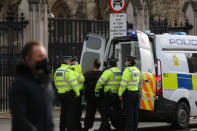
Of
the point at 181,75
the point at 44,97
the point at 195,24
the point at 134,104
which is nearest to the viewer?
the point at 44,97

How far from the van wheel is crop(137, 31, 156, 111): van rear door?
85 centimetres

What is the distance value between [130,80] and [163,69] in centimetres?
131

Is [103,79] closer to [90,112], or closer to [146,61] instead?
[90,112]

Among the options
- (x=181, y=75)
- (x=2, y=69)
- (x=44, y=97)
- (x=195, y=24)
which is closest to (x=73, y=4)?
(x=195, y=24)

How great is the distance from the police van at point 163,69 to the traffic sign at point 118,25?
1.16ft

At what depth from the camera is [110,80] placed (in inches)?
458

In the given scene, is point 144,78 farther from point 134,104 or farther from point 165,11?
point 165,11

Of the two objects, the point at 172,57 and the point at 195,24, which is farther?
the point at 195,24

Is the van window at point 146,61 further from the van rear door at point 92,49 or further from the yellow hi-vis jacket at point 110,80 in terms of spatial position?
the van rear door at point 92,49

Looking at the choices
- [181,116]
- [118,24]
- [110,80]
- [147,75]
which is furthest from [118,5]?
[181,116]

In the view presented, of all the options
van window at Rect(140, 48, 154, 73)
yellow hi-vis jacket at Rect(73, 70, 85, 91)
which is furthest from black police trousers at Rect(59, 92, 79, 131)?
van window at Rect(140, 48, 154, 73)

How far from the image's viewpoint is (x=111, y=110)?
12.0 meters

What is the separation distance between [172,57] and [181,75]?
1.60 feet

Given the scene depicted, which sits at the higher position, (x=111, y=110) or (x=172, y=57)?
(x=172, y=57)
